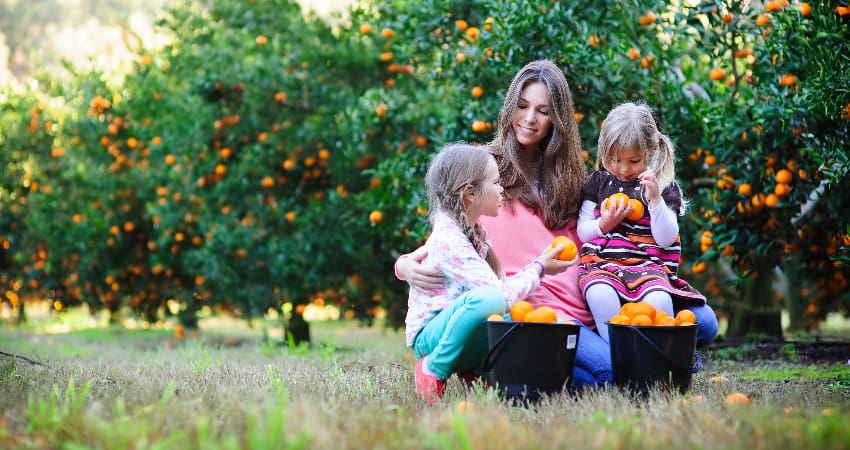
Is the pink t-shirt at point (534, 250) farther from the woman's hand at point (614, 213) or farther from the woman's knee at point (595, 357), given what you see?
the woman's hand at point (614, 213)

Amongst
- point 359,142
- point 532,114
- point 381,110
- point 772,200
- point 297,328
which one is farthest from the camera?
point 297,328

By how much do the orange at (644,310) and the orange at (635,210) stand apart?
18.6 inches

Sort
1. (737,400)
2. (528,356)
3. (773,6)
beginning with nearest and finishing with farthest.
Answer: (737,400) < (528,356) < (773,6)

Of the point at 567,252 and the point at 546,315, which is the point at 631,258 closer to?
the point at 567,252

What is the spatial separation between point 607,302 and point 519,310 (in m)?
0.48

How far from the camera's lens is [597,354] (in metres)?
3.23

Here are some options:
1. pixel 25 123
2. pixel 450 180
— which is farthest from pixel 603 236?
pixel 25 123

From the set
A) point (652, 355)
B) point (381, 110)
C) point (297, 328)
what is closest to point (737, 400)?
point (652, 355)

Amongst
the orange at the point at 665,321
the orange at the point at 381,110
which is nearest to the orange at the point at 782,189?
the orange at the point at 665,321

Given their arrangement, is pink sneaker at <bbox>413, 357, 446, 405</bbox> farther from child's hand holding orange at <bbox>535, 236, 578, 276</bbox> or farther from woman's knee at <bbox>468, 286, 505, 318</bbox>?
child's hand holding orange at <bbox>535, 236, 578, 276</bbox>

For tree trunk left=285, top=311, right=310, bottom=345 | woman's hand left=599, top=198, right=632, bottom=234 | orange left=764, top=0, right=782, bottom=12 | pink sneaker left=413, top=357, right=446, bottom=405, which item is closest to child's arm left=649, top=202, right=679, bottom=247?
woman's hand left=599, top=198, right=632, bottom=234

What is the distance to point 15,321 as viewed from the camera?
12.1m

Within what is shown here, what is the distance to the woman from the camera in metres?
3.52

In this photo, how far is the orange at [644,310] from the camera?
293 centimetres
